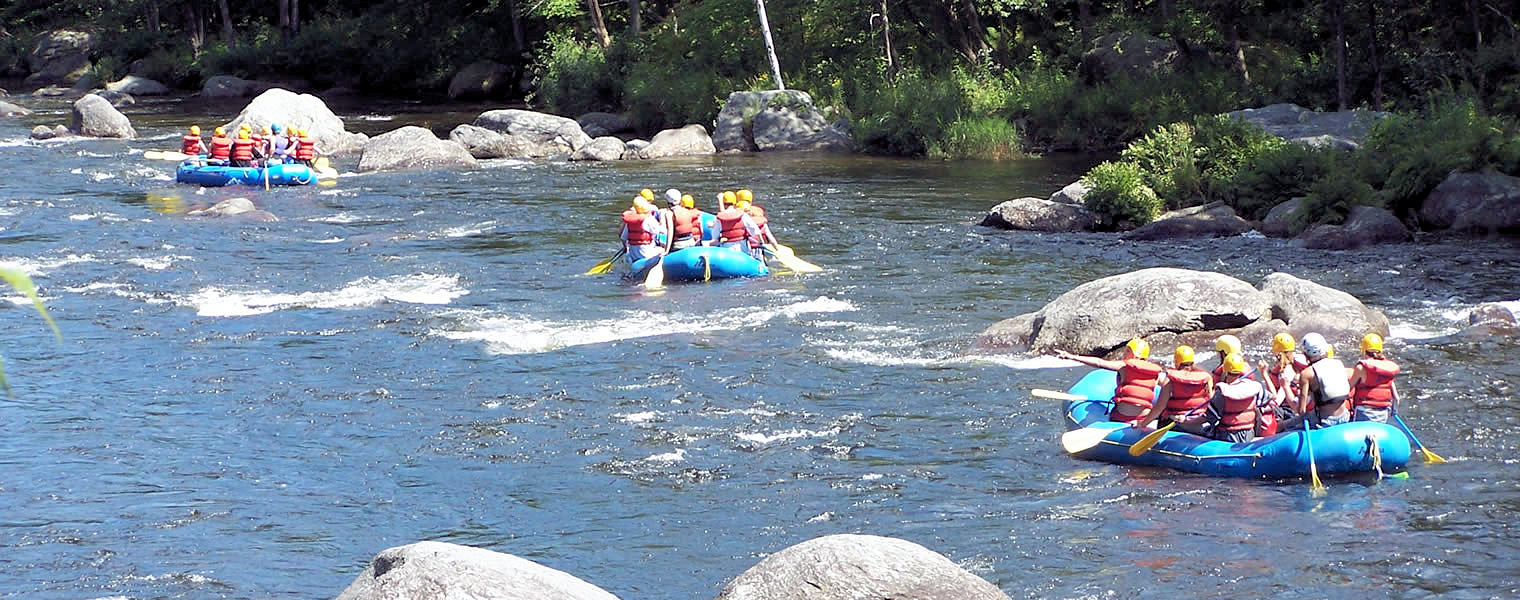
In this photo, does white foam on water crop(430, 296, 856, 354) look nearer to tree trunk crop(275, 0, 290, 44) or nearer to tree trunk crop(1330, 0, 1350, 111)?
tree trunk crop(1330, 0, 1350, 111)

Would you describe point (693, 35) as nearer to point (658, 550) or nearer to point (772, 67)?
point (772, 67)

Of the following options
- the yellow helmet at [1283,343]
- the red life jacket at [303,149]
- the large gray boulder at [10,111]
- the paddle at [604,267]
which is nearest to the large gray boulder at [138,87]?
the large gray boulder at [10,111]

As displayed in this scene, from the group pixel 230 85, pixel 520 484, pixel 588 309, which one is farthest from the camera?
pixel 230 85

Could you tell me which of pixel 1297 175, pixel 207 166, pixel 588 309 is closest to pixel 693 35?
pixel 207 166

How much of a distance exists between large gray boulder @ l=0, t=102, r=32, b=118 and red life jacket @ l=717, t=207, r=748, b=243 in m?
31.2

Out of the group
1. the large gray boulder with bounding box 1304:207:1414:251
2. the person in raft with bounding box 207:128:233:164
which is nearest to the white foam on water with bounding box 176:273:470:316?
the large gray boulder with bounding box 1304:207:1414:251

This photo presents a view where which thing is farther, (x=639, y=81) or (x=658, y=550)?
(x=639, y=81)

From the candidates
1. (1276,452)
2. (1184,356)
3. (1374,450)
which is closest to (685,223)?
(1184,356)

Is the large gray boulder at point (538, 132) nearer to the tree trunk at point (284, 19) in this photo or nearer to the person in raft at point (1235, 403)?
the person in raft at point (1235, 403)

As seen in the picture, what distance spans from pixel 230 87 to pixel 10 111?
8.34m

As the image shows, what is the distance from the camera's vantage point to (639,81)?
124 feet

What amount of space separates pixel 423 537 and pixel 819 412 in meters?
A: 3.76

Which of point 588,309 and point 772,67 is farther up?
point 772,67

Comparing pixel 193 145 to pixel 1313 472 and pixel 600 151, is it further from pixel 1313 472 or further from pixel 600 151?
pixel 1313 472
